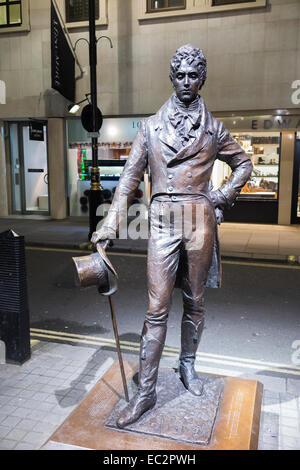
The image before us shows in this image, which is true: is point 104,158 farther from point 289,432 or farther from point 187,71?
point 289,432

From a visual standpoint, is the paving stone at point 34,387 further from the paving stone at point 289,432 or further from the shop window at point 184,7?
the shop window at point 184,7

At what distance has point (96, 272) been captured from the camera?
314 cm

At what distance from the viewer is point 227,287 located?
7.61 meters

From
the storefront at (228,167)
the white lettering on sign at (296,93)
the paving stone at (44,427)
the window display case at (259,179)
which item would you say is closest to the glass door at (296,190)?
the storefront at (228,167)

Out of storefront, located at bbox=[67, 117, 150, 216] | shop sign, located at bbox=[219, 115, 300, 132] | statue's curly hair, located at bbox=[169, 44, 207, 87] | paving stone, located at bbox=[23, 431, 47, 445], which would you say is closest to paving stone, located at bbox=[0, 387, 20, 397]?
paving stone, located at bbox=[23, 431, 47, 445]

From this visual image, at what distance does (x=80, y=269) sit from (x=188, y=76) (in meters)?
1.58

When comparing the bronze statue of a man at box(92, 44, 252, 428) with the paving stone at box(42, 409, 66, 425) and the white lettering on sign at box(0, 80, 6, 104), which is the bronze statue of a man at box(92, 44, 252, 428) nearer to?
the paving stone at box(42, 409, 66, 425)

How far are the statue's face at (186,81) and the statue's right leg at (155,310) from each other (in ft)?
3.37

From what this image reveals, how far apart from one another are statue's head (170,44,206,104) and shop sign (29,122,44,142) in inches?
487

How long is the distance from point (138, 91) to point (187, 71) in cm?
1108

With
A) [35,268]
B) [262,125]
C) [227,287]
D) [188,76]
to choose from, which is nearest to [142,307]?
[227,287]

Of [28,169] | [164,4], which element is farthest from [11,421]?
[28,169]

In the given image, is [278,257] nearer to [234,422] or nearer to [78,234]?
[78,234]

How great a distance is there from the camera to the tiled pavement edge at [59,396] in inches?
135
